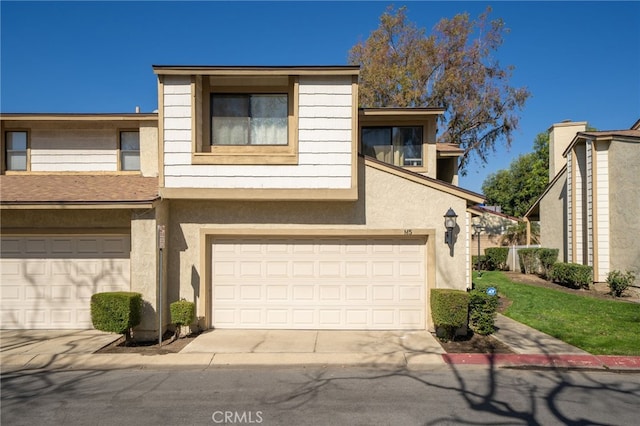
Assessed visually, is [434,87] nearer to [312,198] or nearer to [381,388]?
[312,198]

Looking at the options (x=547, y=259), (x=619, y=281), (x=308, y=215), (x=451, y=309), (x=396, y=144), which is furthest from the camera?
(x=547, y=259)

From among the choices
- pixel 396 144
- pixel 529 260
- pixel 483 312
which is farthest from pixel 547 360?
pixel 529 260

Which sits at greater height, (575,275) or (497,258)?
(575,275)

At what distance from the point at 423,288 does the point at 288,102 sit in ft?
18.2

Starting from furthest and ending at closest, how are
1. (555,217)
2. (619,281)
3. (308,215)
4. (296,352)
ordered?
(555,217), (619,281), (308,215), (296,352)

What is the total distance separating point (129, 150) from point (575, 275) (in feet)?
52.4

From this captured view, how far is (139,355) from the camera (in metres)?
8.18

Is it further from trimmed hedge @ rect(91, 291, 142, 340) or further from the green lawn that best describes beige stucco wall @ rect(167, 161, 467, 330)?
the green lawn

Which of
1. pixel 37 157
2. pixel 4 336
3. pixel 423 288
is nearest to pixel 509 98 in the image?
pixel 423 288

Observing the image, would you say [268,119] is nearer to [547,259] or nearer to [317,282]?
[317,282]

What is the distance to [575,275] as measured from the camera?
15.5 metres

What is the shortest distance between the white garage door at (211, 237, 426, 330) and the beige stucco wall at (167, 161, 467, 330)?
1.35 ft

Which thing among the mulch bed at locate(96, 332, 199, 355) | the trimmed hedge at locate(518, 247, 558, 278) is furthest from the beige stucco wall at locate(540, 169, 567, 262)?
the mulch bed at locate(96, 332, 199, 355)

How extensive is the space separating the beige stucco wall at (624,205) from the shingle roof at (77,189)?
1522 cm
